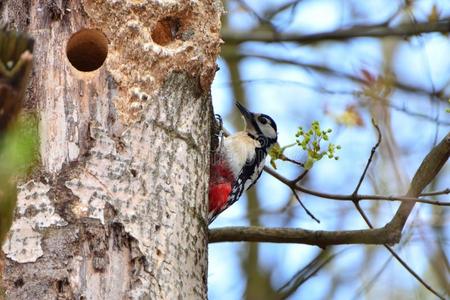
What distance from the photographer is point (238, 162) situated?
4676 mm

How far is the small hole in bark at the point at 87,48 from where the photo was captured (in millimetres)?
3244

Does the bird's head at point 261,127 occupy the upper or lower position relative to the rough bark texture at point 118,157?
upper

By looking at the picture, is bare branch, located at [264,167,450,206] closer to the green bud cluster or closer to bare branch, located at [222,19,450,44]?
the green bud cluster

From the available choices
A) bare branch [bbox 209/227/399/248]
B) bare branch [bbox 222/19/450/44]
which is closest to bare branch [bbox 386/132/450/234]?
bare branch [bbox 209/227/399/248]

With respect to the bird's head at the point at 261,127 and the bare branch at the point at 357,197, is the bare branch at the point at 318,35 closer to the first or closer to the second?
the bird's head at the point at 261,127

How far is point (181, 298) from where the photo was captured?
114 inches

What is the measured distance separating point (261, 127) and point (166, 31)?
1.81 metres

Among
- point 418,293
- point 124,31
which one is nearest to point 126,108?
point 124,31

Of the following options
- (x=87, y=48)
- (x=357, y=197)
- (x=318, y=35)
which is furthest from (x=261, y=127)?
(x=87, y=48)

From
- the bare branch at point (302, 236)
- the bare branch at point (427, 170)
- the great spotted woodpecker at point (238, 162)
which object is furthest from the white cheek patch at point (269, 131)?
the bare branch at point (427, 170)

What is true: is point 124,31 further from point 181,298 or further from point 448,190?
point 448,190

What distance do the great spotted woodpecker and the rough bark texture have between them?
0.99m

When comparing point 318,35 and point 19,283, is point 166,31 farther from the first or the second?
point 318,35

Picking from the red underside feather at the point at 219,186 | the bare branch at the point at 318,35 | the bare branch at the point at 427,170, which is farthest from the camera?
the bare branch at the point at 318,35
